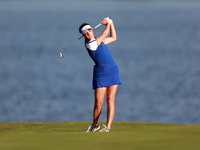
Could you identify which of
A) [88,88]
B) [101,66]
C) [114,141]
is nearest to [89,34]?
[101,66]

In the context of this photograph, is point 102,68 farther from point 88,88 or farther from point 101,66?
point 88,88

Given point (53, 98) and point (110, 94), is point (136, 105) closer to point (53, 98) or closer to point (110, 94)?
point (53, 98)

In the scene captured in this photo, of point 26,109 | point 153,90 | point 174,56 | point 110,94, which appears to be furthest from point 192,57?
point 110,94

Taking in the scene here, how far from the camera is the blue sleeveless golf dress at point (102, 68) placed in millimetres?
6855

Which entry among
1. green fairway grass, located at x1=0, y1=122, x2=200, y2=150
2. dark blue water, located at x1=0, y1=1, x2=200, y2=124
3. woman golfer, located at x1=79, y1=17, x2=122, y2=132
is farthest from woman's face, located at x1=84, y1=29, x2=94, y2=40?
dark blue water, located at x1=0, y1=1, x2=200, y2=124

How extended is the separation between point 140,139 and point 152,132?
0.53m

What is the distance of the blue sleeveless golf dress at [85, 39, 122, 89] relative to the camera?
22.5ft

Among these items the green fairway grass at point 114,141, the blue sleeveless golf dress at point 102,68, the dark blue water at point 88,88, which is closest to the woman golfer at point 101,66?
the blue sleeveless golf dress at point 102,68

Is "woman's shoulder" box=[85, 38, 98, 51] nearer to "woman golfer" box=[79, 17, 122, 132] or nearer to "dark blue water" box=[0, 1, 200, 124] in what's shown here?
"woman golfer" box=[79, 17, 122, 132]

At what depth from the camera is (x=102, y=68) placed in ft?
22.7

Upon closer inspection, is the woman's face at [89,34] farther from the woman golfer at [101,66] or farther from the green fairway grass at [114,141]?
the green fairway grass at [114,141]

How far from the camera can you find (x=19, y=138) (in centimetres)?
563

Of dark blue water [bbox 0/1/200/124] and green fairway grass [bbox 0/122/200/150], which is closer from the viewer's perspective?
green fairway grass [bbox 0/122/200/150]

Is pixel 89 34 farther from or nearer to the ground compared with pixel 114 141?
farther from the ground
